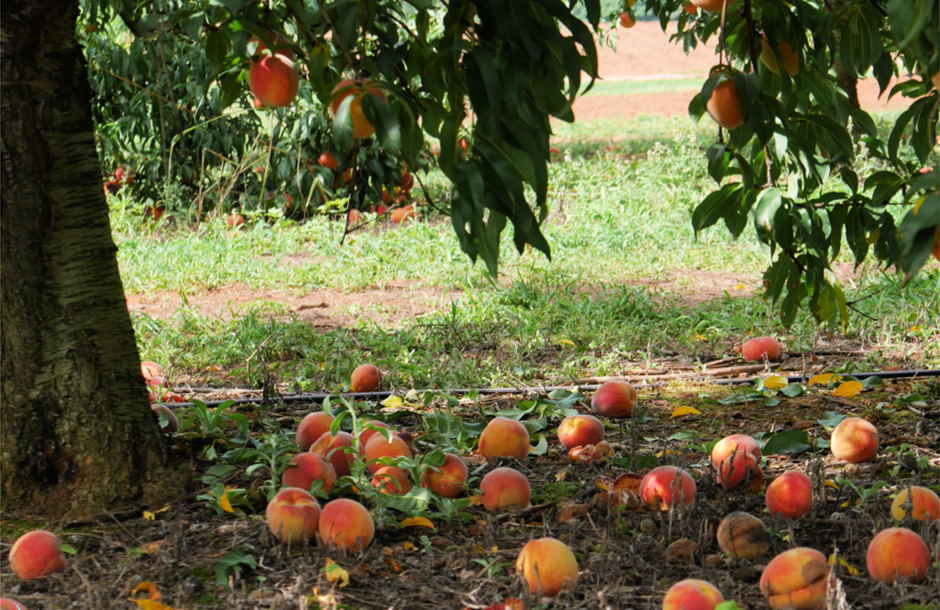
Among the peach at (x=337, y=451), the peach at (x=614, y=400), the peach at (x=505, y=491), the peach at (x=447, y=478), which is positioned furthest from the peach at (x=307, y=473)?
the peach at (x=614, y=400)

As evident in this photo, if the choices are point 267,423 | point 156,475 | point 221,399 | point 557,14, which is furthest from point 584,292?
point 557,14

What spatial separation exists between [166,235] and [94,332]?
4.08 meters

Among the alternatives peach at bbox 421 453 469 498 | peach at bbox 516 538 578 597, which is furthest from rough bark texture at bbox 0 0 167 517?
peach at bbox 516 538 578 597

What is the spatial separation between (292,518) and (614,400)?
1148mm

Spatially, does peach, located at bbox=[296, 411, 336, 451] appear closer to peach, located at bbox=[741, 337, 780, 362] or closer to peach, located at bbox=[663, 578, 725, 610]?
peach, located at bbox=[663, 578, 725, 610]

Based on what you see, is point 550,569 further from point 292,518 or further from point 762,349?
point 762,349

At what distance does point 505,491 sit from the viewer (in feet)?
5.59

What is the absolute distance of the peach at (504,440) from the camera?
2005 millimetres

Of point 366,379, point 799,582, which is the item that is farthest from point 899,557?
point 366,379

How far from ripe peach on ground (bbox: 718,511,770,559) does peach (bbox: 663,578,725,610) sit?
0.26m

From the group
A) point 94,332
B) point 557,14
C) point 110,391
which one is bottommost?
point 110,391

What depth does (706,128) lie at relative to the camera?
37.9 ft

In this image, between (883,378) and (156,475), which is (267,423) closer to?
(156,475)

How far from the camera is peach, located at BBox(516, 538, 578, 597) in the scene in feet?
4.33
